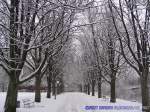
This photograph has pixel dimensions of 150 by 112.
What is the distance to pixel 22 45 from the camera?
15.0 meters

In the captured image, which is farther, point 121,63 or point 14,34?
point 121,63

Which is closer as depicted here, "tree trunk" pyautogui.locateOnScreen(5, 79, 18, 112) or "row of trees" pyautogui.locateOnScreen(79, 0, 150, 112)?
"tree trunk" pyautogui.locateOnScreen(5, 79, 18, 112)

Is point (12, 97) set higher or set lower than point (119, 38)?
lower

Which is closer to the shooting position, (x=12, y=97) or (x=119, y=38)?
(x=12, y=97)

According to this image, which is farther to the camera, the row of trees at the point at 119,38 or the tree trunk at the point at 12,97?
the row of trees at the point at 119,38

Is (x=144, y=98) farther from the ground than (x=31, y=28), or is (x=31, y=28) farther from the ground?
(x=31, y=28)

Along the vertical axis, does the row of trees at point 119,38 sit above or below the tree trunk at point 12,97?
above

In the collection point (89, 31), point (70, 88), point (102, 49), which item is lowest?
point (70, 88)

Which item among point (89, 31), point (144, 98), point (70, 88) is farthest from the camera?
point (70, 88)

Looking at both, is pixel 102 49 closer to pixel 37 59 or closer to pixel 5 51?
pixel 37 59

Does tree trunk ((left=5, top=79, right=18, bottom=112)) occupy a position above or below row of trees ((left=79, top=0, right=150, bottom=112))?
below

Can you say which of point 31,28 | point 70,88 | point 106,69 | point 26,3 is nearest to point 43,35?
point 31,28

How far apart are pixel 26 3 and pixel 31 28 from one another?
57.2 inches

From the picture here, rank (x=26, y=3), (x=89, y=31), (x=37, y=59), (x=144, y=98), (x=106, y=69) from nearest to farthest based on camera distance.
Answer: (x=26, y=3)
(x=144, y=98)
(x=37, y=59)
(x=106, y=69)
(x=89, y=31)
